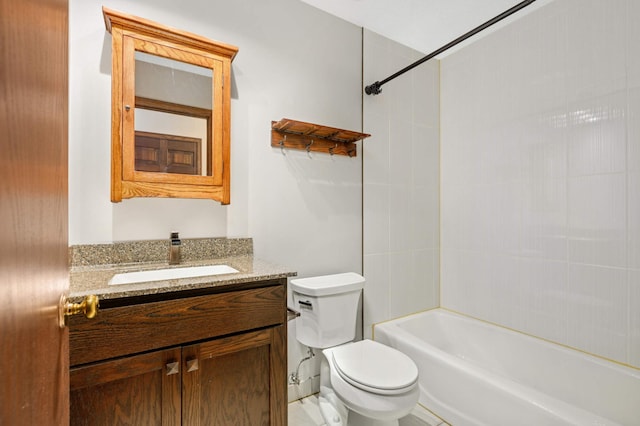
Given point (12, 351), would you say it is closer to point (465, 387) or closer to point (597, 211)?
point (465, 387)

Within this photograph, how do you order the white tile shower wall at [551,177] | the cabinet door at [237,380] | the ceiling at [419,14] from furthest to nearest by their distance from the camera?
1. the ceiling at [419,14]
2. the white tile shower wall at [551,177]
3. the cabinet door at [237,380]

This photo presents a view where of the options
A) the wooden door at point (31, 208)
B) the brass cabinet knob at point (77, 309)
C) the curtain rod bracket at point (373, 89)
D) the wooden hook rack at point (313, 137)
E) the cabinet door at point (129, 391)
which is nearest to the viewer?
the wooden door at point (31, 208)

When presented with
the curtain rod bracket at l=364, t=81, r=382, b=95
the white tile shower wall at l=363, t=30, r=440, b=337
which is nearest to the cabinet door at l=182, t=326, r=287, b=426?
the white tile shower wall at l=363, t=30, r=440, b=337

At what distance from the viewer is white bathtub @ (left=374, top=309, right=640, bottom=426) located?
1.31m

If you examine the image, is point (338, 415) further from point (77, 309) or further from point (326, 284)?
point (77, 309)

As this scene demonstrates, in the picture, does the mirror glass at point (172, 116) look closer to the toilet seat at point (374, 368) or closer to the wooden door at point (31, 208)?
the wooden door at point (31, 208)

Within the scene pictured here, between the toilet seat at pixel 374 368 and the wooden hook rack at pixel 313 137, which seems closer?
the toilet seat at pixel 374 368

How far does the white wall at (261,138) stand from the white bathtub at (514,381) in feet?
2.46

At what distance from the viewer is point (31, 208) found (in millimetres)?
337

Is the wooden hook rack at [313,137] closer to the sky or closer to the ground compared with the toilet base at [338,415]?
closer to the sky

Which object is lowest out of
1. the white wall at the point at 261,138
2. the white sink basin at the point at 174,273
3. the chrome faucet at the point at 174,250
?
the white sink basin at the point at 174,273

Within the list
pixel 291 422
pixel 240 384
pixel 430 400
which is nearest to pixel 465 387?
pixel 430 400

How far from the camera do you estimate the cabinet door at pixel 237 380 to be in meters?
1.05

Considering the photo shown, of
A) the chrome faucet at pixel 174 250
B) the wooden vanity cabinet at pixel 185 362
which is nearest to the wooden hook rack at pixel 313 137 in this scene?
the chrome faucet at pixel 174 250
